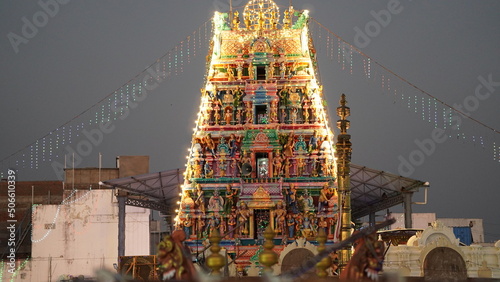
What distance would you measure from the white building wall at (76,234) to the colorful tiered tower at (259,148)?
1298cm

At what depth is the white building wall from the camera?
49.4m

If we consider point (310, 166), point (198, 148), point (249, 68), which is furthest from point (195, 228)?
point (249, 68)

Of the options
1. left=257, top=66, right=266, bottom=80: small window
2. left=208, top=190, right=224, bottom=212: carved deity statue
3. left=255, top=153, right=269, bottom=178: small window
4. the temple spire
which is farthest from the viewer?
left=257, top=66, right=266, bottom=80: small window

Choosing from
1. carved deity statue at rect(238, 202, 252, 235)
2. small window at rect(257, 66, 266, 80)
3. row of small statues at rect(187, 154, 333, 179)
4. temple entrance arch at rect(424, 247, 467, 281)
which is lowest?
temple entrance arch at rect(424, 247, 467, 281)

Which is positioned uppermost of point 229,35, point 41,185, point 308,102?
point 229,35

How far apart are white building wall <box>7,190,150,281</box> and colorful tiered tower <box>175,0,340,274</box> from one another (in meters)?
13.0

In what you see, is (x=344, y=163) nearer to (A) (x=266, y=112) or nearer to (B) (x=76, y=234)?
(A) (x=266, y=112)

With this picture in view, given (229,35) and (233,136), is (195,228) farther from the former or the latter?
(229,35)

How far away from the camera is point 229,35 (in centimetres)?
4238

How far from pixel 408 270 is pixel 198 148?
15.0 meters

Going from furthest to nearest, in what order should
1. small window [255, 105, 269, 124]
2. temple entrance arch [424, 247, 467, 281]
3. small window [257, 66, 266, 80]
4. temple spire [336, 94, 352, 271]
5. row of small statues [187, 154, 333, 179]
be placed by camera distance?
small window [257, 66, 266, 80] → small window [255, 105, 269, 124] → row of small statues [187, 154, 333, 179] → temple entrance arch [424, 247, 467, 281] → temple spire [336, 94, 352, 271]

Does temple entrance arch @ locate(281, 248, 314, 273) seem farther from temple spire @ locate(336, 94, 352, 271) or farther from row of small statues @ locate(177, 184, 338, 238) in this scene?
temple spire @ locate(336, 94, 352, 271)

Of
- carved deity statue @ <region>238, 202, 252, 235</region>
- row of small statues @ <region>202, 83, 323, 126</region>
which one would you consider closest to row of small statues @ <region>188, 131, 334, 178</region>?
row of small statues @ <region>202, 83, 323, 126</region>

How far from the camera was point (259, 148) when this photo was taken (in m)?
39.2
